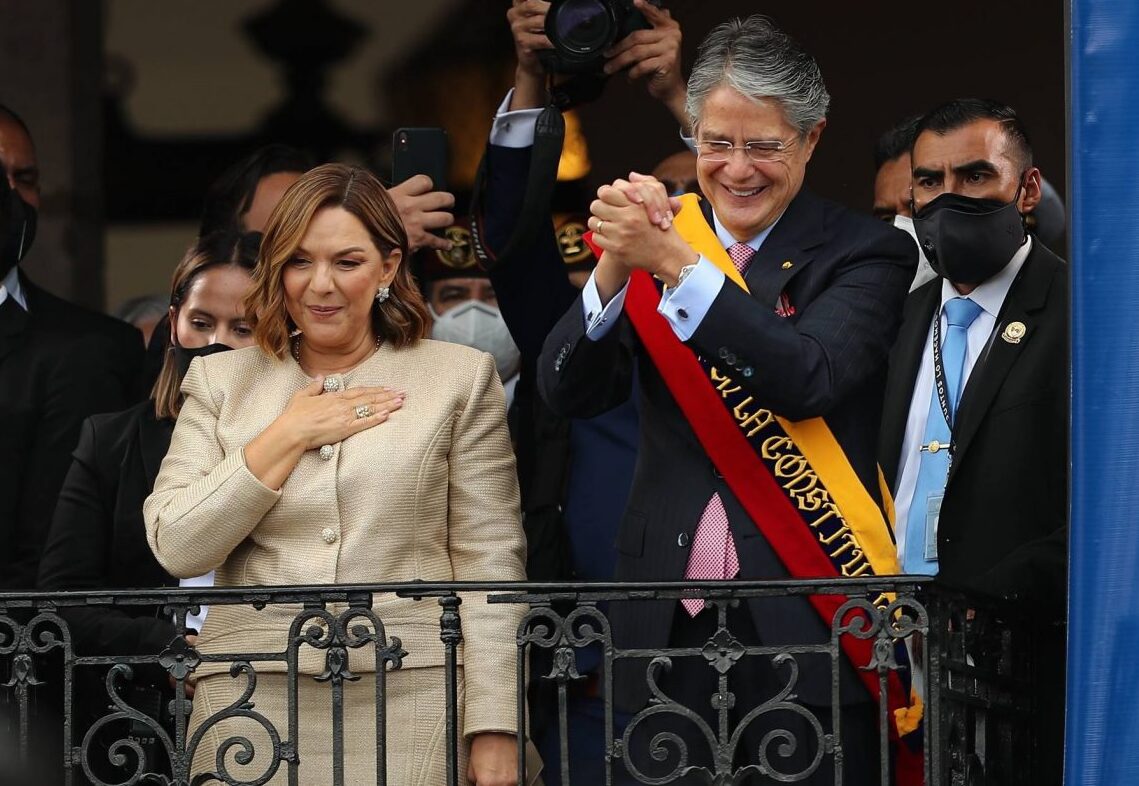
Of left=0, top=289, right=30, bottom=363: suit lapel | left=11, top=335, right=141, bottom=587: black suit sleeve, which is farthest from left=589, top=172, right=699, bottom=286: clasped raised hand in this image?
left=0, top=289, right=30, bottom=363: suit lapel

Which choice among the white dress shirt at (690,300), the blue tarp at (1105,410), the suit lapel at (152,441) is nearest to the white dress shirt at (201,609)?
the suit lapel at (152,441)

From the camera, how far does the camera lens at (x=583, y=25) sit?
5023mm

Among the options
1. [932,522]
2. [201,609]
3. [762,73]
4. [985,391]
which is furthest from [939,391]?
[201,609]

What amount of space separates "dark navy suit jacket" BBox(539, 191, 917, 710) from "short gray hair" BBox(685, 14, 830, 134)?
7.9 inches

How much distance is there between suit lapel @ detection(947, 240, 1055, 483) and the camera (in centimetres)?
434

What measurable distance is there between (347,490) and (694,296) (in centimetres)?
78

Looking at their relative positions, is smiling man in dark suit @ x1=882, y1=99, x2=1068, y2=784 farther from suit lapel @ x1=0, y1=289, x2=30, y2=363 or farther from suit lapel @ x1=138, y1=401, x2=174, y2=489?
suit lapel @ x1=0, y1=289, x2=30, y2=363

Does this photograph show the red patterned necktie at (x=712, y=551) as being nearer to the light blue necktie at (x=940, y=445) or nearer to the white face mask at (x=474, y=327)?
the light blue necktie at (x=940, y=445)

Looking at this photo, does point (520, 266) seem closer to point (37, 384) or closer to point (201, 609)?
point (201, 609)

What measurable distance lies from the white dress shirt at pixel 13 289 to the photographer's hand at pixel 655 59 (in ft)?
5.66

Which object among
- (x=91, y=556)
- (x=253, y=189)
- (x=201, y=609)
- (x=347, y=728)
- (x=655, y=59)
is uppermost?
(x=655, y=59)

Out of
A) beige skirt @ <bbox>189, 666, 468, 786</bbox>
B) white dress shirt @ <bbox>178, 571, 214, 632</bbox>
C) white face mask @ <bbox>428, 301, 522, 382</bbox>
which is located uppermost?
white face mask @ <bbox>428, 301, 522, 382</bbox>

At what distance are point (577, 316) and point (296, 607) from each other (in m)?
0.81

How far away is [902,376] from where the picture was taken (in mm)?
4672
